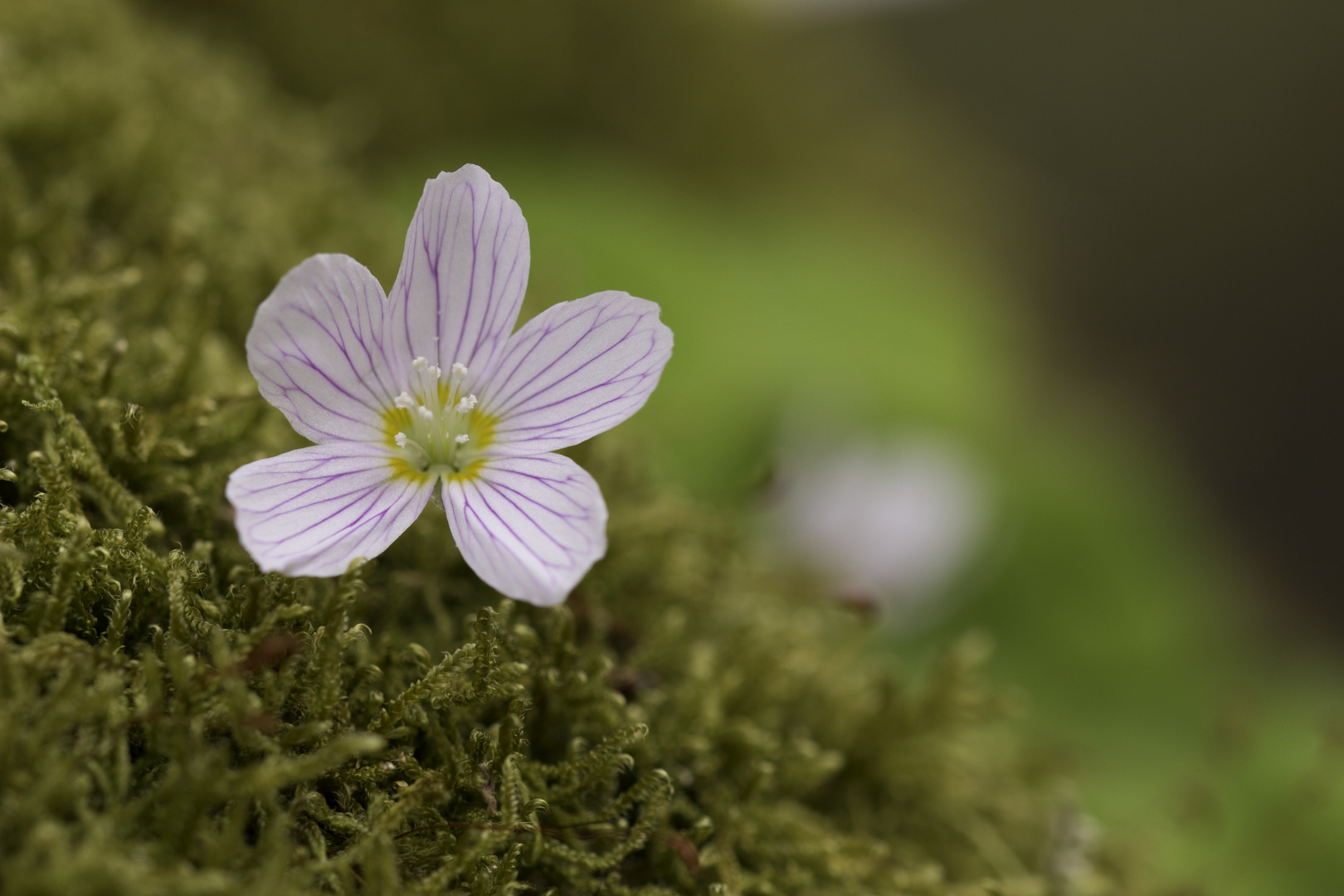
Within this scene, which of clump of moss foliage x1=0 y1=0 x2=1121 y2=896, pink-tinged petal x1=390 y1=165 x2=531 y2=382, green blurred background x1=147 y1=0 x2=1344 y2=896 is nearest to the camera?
clump of moss foliage x1=0 y1=0 x2=1121 y2=896

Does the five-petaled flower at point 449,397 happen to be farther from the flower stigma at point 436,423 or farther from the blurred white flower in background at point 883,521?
the blurred white flower in background at point 883,521

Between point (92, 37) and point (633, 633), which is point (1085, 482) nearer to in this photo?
point (633, 633)

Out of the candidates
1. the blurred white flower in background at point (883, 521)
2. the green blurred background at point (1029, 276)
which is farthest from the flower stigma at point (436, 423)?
A: the blurred white flower in background at point (883, 521)

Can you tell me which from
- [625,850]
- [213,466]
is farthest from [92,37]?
[625,850]

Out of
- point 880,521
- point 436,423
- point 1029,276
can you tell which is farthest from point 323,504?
point 1029,276

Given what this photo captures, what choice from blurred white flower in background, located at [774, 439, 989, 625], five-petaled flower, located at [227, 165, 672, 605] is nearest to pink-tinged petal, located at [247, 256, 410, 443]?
five-petaled flower, located at [227, 165, 672, 605]

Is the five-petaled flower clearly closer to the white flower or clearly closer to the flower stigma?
the flower stigma
